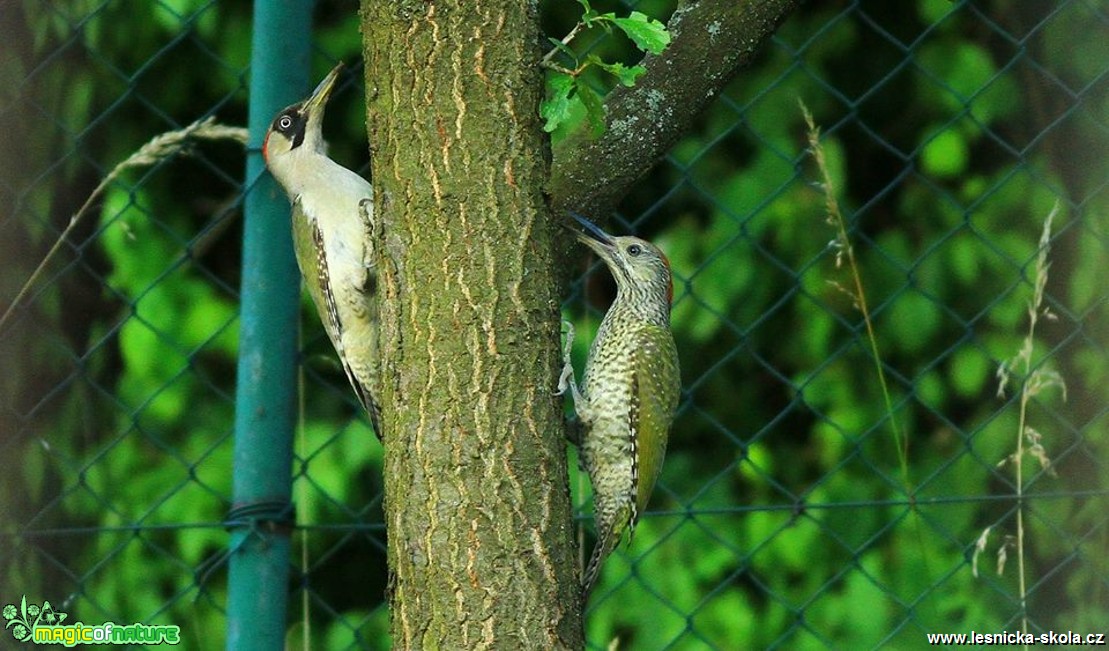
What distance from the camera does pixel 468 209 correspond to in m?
1.79

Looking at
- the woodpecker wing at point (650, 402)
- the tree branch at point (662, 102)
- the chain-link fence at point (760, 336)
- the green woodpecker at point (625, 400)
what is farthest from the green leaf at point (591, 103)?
the chain-link fence at point (760, 336)

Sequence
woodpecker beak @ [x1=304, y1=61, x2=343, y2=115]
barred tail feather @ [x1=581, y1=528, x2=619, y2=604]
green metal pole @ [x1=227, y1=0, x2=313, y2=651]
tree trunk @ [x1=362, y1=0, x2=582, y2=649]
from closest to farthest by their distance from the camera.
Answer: tree trunk @ [x1=362, y1=0, x2=582, y2=649], green metal pole @ [x1=227, y1=0, x2=313, y2=651], barred tail feather @ [x1=581, y1=528, x2=619, y2=604], woodpecker beak @ [x1=304, y1=61, x2=343, y2=115]

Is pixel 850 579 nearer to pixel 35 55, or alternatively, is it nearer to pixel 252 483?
pixel 252 483

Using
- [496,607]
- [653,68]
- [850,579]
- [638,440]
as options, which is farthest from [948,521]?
[496,607]

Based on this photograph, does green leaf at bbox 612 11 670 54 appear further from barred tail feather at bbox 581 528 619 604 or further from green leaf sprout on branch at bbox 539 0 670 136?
barred tail feather at bbox 581 528 619 604

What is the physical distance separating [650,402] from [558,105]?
3.60 feet

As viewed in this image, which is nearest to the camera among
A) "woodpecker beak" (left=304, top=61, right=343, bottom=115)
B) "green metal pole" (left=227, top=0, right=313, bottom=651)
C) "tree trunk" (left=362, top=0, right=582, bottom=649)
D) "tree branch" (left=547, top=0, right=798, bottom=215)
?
"tree trunk" (left=362, top=0, right=582, bottom=649)

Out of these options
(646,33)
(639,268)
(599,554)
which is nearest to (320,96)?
(639,268)

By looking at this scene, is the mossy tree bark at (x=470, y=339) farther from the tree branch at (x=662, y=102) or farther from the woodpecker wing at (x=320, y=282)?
the woodpecker wing at (x=320, y=282)

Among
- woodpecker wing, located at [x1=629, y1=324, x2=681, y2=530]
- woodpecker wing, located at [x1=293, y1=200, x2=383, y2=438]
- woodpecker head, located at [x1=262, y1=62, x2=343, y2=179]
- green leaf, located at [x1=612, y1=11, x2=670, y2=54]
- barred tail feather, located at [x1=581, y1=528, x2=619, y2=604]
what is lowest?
barred tail feather, located at [x1=581, y1=528, x2=619, y2=604]

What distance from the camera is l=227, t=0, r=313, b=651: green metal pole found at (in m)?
2.51

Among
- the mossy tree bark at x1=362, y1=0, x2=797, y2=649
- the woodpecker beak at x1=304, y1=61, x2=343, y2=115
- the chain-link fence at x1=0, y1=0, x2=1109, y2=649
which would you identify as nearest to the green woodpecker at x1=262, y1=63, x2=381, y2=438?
the woodpecker beak at x1=304, y1=61, x2=343, y2=115

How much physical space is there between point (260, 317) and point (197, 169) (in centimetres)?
107

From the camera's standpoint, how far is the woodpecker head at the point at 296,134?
2600 mm
